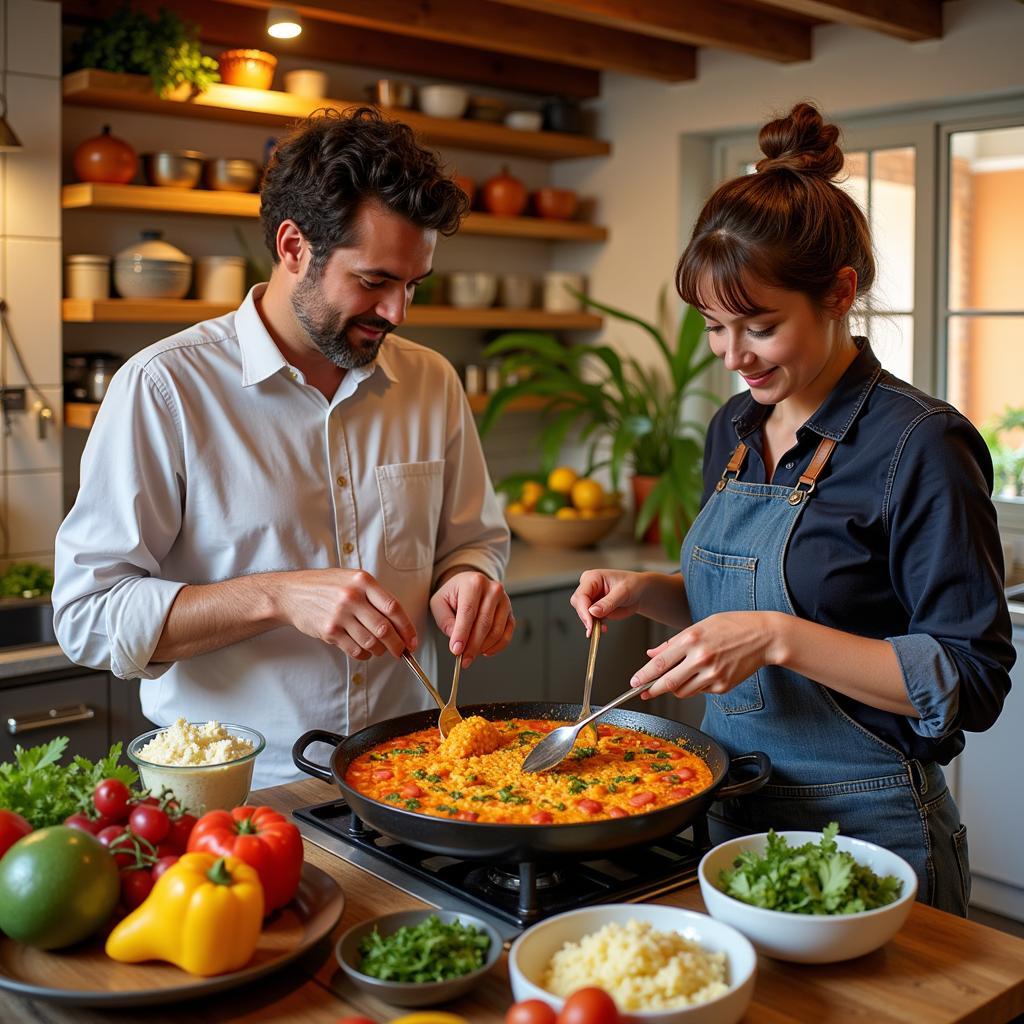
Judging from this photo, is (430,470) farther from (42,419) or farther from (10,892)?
(42,419)

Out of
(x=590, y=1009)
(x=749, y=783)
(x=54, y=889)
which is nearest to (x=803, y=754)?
(x=749, y=783)

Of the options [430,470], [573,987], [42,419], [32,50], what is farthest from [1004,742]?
[32,50]

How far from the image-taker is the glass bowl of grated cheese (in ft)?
5.26

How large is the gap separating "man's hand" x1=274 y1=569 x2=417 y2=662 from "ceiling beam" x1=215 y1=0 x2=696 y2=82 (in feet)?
7.22

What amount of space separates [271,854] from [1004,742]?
2.68m

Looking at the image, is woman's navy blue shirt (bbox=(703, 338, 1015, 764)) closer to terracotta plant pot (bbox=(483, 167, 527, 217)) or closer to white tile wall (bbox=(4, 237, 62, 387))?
white tile wall (bbox=(4, 237, 62, 387))

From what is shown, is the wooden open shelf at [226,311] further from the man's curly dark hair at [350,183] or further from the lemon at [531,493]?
the man's curly dark hair at [350,183]

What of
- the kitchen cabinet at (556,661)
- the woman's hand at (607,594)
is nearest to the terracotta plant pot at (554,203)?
the kitchen cabinet at (556,661)

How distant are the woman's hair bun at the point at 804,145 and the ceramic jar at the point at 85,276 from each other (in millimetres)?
2303

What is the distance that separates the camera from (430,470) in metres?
2.34

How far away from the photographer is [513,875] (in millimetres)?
1545

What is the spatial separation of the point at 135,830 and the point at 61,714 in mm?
1818

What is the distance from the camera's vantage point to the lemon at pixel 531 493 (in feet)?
14.8

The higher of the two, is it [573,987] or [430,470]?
[430,470]
